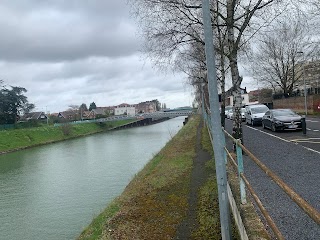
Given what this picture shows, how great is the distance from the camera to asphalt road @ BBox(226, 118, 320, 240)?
5.33m

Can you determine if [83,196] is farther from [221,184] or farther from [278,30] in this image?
[221,184]

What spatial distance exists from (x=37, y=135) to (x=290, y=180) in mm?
58814

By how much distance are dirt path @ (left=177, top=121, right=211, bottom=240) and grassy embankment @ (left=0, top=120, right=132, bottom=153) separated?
133 feet

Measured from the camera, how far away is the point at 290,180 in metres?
8.33

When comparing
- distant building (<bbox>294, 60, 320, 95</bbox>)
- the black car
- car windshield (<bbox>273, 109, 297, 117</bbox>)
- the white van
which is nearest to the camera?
the black car

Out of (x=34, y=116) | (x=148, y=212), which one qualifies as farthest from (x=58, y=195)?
(x=34, y=116)

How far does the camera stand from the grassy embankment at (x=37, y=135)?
174 feet

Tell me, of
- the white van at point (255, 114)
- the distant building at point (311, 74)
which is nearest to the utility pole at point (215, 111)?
the white van at point (255, 114)

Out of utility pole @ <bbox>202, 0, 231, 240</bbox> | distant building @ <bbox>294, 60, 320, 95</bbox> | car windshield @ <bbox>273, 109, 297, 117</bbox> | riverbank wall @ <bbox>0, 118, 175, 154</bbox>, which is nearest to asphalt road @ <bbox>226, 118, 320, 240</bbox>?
utility pole @ <bbox>202, 0, 231, 240</bbox>

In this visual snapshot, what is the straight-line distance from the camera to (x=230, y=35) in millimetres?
13125

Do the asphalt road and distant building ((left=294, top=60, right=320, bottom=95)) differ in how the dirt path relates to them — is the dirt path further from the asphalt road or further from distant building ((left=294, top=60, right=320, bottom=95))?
distant building ((left=294, top=60, right=320, bottom=95))

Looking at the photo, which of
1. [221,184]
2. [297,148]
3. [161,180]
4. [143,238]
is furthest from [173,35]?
[221,184]

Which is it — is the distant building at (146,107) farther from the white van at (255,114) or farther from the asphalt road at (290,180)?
the asphalt road at (290,180)

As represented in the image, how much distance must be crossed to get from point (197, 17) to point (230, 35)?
2.02 metres
